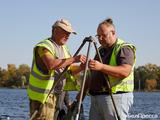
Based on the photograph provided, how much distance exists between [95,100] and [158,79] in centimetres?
8589

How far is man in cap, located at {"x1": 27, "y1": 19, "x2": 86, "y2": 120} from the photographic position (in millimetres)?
6633

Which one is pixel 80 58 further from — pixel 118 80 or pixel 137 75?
pixel 137 75

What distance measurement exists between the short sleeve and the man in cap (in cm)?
56

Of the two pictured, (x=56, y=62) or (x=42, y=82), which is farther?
(x=42, y=82)

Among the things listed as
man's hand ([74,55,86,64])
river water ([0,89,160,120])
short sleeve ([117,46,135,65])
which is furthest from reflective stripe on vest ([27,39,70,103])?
river water ([0,89,160,120])

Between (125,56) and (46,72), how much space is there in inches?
43.6

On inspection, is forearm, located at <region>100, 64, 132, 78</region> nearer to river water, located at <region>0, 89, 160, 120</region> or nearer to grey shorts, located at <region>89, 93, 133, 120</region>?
grey shorts, located at <region>89, 93, 133, 120</region>

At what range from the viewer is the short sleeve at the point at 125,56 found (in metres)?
6.61

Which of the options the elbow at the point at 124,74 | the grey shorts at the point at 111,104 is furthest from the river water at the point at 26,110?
the elbow at the point at 124,74

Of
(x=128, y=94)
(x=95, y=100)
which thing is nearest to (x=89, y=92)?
(x=95, y=100)

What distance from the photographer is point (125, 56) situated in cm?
662

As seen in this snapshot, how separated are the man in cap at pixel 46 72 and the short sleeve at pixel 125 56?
1.83 ft

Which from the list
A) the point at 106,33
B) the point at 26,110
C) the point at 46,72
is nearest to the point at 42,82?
the point at 46,72

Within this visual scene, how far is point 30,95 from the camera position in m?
6.81
